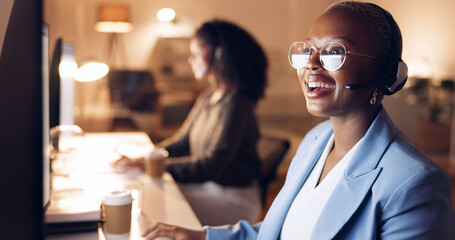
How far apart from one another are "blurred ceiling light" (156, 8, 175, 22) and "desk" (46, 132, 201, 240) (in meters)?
4.68

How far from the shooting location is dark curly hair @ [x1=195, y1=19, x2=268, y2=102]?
2.26 meters

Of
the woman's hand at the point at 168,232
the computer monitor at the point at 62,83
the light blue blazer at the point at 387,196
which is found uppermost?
the computer monitor at the point at 62,83

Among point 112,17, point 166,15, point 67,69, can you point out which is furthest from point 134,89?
point 67,69

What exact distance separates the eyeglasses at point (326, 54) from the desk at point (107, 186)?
0.55 meters

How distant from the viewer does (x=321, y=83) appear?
0.99 m

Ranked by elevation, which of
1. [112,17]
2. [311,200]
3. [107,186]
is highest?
[112,17]

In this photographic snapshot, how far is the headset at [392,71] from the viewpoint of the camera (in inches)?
37.5

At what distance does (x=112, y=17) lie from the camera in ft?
20.4

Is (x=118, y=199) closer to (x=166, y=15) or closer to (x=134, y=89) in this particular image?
(x=134, y=89)

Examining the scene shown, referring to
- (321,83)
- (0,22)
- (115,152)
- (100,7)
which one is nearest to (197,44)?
(115,152)

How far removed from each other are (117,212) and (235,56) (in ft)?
4.30

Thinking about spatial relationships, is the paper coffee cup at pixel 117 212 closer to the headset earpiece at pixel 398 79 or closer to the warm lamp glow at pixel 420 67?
the headset earpiece at pixel 398 79

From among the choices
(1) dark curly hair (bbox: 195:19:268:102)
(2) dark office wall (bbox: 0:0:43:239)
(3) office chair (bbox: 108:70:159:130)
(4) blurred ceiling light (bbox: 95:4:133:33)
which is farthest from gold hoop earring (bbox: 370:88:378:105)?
(4) blurred ceiling light (bbox: 95:4:133:33)

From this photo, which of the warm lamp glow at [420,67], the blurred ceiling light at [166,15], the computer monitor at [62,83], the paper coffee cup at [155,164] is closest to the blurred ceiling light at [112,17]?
the blurred ceiling light at [166,15]
